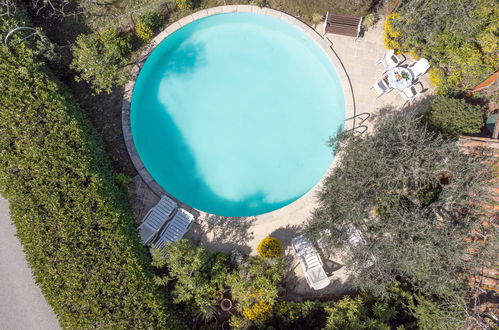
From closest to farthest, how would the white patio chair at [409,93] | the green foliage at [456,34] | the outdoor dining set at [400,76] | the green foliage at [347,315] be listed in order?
1. the green foliage at [347,315]
2. the green foliage at [456,34]
3. the outdoor dining set at [400,76]
4. the white patio chair at [409,93]

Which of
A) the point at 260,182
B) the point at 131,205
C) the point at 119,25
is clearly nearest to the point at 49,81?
the point at 119,25

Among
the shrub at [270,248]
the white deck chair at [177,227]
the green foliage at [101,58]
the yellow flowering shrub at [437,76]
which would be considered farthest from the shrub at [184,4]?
the yellow flowering shrub at [437,76]

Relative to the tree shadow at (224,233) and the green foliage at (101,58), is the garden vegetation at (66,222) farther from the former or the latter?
the tree shadow at (224,233)

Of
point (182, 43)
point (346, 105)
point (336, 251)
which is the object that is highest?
point (182, 43)

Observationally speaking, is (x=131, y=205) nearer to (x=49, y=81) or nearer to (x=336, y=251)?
(x=49, y=81)

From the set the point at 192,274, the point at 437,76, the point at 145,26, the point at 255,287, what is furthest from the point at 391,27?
the point at 192,274

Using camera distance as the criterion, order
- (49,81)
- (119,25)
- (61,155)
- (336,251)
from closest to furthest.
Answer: (61,155), (49,81), (336,251), (119,25)
